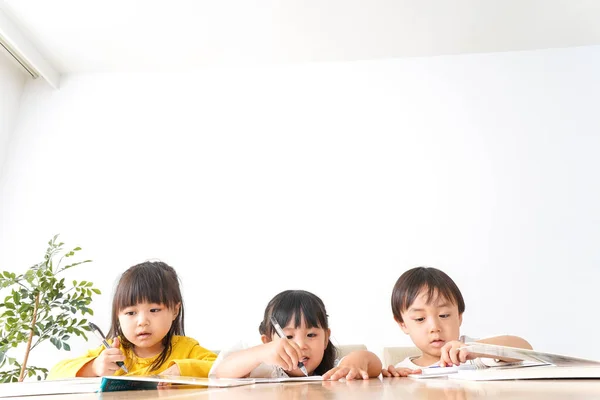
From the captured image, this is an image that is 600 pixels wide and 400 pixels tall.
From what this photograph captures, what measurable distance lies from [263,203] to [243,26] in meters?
0.88

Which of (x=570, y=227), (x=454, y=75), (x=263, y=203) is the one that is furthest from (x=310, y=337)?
(x=454, y=75)

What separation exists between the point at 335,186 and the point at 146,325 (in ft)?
4.64

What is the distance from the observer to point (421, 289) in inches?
66.1

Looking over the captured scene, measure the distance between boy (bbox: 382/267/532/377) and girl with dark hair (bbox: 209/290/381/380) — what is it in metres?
0.23

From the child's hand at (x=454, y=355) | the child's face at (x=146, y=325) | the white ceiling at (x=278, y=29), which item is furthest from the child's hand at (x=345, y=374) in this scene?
the white ceiling at (x=278, y=29)

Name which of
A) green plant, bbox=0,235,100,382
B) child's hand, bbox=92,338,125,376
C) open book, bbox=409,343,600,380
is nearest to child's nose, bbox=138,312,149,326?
Answer: child's hand, bbox=92,338,125,376

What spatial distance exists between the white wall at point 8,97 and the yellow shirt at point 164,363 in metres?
1.74

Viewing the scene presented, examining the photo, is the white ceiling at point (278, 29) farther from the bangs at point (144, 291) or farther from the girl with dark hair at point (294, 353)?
the girl with dark hair at point (294, 353)

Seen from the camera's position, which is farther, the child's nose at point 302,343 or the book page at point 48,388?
the child's nose at point 302,343

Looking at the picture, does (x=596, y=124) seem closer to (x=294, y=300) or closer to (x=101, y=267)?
(x=294, y=300)

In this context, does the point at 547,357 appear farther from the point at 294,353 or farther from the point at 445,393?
the point at 294,353

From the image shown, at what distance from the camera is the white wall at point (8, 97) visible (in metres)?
2.86

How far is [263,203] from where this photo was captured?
281 cm

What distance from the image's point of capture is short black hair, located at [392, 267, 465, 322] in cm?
166
